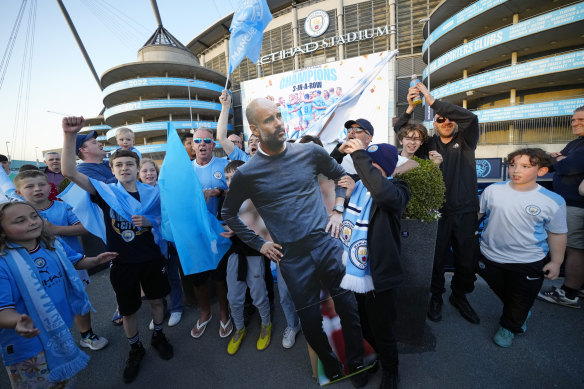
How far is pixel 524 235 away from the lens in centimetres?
236

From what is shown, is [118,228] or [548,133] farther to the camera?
[548,133]

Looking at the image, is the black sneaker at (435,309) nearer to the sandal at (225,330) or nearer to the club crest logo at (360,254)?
the club crest logo at (360,254)

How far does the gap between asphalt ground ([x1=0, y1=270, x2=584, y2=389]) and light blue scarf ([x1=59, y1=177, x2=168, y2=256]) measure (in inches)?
51.0

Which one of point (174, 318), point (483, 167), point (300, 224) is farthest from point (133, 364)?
point (483, 167)

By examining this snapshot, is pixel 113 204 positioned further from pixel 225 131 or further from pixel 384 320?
pixel 384 320

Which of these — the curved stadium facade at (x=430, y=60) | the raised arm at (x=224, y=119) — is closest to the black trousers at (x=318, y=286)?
the raised arm at (x=224, y=119)

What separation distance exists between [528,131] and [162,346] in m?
24.2

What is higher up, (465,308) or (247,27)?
(247,27)

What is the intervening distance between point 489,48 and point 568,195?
2046 centimetres

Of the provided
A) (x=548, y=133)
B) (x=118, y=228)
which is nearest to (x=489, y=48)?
(x=548, y=133)

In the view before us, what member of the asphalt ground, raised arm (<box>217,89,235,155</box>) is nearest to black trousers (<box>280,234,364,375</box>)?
the asphalt ground

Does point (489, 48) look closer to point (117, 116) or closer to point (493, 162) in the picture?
point (493, 162)

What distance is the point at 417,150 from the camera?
3.09m

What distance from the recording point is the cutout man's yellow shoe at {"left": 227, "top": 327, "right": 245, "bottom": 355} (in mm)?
2544
